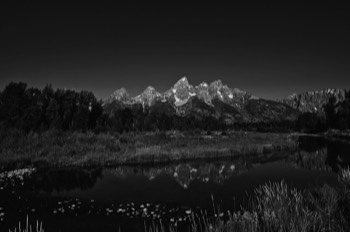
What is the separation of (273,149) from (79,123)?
58876mm

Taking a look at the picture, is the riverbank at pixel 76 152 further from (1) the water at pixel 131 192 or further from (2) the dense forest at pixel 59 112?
(2) the dense forest at pixel 59 112

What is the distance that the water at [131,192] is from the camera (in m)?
12.5

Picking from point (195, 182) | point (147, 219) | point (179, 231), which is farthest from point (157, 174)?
point (179, 231)

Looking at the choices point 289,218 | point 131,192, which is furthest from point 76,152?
point 289,218

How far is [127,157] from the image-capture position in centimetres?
3212

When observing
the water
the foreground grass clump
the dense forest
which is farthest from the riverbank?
the foreground grass clump

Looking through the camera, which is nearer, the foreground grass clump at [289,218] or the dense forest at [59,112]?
the foreground grass clump at [289,218]

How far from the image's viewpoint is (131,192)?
18.4 meters

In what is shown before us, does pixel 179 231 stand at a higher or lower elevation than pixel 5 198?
lower

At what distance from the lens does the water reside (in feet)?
40.9

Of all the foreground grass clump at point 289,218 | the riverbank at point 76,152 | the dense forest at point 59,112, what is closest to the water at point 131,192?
the foreground grass clump at point 289,218

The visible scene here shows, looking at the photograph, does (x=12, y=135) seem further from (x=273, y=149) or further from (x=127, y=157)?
(x=273, y=149)

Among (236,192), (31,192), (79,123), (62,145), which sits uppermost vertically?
(79,123)

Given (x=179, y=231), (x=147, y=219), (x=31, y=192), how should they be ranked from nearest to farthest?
(x=179, y=231), (x=147, y=219), (x=31, y=192)
